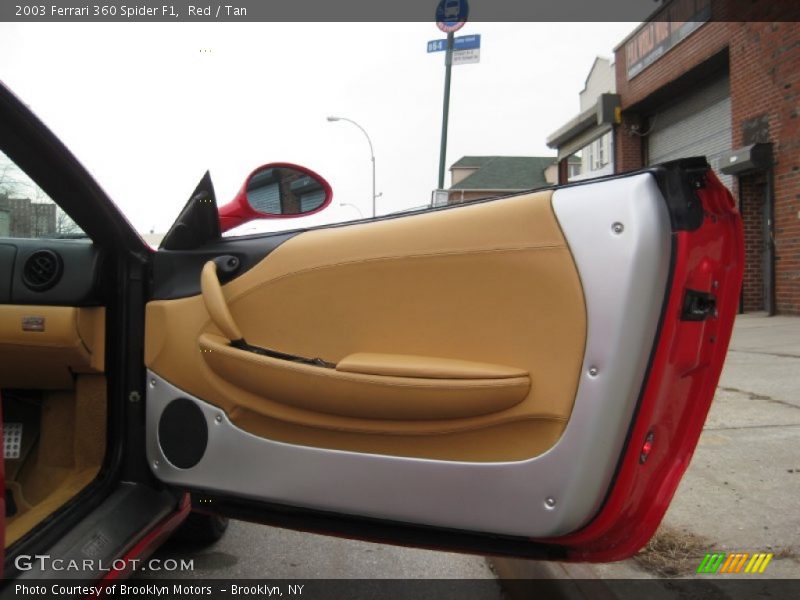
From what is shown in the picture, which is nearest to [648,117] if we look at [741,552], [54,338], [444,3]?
[444,3]

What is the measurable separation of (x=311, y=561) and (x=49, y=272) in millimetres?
1639

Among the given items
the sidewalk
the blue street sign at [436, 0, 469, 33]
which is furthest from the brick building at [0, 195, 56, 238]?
the blue street sign at [436, 0, 469, 33]

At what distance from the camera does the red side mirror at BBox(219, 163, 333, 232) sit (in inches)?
89.8

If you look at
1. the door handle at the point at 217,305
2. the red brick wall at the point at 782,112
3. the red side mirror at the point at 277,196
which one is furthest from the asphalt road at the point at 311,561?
the red brick wall at the point at 782,112

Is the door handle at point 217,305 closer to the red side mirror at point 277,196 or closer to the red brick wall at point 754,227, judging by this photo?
the red side mirror at point 277,196

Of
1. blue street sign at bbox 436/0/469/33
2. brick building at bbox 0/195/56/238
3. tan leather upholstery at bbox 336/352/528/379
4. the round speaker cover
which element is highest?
blue street sign at bbox 436/0/469/33

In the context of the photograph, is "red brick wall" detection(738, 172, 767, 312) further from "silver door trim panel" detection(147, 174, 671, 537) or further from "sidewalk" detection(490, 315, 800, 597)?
"silver door trim panel" detection(147, 174, 671, 537)

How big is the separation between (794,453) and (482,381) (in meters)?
2.96

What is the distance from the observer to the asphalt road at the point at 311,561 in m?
2.75

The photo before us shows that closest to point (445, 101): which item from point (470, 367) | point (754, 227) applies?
point (754, 227)

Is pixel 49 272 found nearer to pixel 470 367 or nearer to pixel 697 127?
pixel 470 367

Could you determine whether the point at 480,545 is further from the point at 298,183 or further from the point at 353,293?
the point at 298,183

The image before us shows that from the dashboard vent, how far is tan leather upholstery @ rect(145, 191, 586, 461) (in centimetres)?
53

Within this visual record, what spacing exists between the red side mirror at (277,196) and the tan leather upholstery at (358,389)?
22.5 inches
